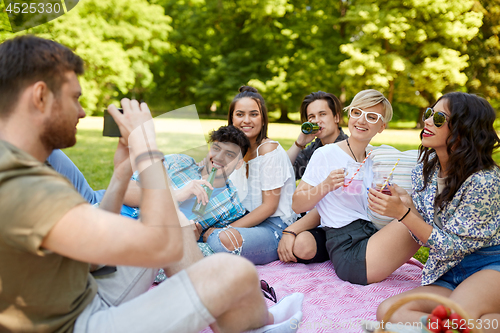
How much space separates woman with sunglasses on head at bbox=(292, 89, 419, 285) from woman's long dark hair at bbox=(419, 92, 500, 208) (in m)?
0.59

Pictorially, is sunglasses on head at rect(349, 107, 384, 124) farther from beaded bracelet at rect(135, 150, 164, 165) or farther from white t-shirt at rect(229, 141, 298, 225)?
beaded bracelet at rect(135, 150, 164, 165)

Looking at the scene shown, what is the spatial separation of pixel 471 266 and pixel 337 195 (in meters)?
1.10

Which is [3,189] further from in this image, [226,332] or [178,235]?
[226,332]

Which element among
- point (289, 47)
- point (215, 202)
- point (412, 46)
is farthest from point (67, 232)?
point (289, 47)

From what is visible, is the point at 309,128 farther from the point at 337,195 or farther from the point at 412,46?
the point at 412,46

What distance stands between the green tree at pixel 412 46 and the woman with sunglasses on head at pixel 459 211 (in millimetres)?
18501

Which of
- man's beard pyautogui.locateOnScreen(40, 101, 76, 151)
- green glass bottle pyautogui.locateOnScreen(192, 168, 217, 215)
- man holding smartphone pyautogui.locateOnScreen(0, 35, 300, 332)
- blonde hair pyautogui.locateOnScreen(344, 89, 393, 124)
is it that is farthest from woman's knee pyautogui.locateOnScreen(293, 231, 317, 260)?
man's beard pyautogui.locateOnScreen(40, 101, 76, 151)

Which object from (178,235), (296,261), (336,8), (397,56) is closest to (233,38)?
(336,8)

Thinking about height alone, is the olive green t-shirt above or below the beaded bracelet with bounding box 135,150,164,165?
below

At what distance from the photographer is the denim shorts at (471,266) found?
2.22m

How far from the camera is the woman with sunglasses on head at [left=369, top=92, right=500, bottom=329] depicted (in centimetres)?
214

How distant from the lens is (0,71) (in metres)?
1.31

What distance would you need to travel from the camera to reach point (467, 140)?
231 centimetres

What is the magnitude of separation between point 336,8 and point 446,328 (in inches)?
1036
